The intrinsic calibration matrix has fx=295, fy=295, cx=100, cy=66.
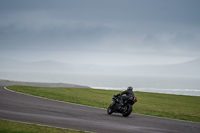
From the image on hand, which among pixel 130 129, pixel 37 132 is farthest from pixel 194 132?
pixel 37 132

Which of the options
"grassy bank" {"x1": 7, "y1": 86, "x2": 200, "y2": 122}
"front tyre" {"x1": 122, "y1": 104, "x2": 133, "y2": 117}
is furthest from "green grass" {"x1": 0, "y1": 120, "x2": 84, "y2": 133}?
"grassy bank" {"x1": 7, "y1": 86, "x2": 200, "y2": 122}

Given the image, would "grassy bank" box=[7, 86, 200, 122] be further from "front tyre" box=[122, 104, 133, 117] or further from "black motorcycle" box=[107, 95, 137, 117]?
"front tyre" box=[122, 104, 133, 117]

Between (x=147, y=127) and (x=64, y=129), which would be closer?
(x=64, y=129)

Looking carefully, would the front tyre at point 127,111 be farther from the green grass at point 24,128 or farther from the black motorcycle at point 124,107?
the green grass at point 24,128

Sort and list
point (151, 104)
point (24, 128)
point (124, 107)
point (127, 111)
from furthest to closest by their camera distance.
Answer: point (151, 104) → point (124, 107) → point (127, 111) → point (24, 128)

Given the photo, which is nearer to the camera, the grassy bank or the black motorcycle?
the black motorcycle

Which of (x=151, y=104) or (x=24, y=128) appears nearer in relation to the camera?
(x=24, y=128)

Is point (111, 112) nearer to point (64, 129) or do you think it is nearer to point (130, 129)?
point (130, 129)

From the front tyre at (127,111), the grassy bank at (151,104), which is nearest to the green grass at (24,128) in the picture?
the front tyre at (127,111)

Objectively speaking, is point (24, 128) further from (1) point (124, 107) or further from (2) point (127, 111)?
(1) point (124, 107)

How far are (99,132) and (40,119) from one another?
12.5 feet

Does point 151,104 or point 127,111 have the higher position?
point 151,104

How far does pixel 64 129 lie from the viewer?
40.1 feet

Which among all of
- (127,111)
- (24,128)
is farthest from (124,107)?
(24,128)
